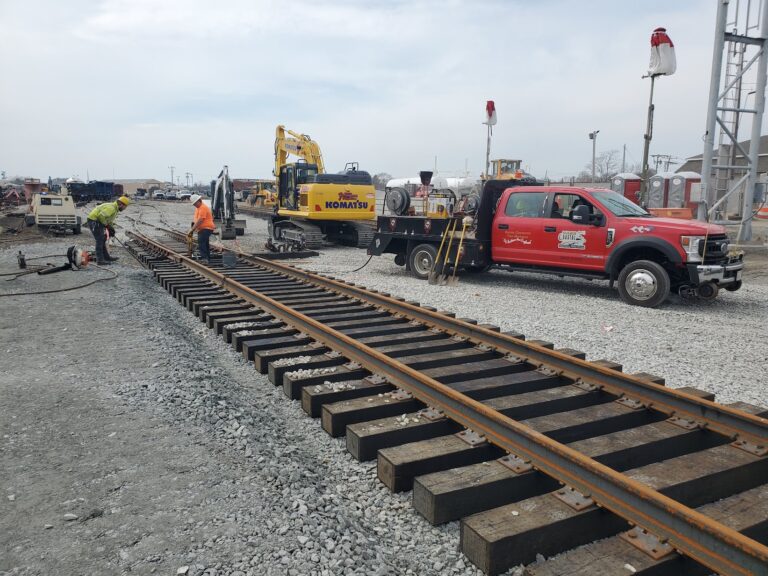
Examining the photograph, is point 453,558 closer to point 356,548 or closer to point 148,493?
point 356,548

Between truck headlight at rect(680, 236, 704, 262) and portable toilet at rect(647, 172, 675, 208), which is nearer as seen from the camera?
truck headlight at rect(680, 236, 704, 262)

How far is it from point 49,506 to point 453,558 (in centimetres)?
234

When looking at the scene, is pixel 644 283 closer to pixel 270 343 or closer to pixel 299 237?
pixel 270 343

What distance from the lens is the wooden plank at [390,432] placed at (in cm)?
392

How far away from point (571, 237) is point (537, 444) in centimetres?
793

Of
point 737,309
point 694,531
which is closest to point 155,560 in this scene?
point 694,531

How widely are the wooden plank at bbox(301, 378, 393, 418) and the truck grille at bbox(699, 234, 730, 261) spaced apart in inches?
277

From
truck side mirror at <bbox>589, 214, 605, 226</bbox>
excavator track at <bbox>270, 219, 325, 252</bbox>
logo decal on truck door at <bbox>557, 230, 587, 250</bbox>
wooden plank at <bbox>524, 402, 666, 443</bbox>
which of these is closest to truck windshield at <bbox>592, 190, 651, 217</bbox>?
truck side mirror at <bbox>589, 214, 605, 226</bbox>

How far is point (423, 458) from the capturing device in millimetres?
3559

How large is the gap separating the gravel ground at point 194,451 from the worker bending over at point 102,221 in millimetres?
4700

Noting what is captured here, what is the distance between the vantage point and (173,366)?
234 inches

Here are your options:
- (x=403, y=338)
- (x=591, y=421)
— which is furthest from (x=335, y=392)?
(x=591, y=421)

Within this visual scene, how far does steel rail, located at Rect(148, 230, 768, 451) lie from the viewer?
12.7ft

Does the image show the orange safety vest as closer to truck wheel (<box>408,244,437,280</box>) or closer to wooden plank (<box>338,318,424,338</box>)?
truck wheel (<box>408,244,437,280</box>)
